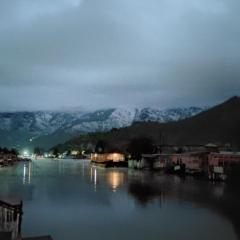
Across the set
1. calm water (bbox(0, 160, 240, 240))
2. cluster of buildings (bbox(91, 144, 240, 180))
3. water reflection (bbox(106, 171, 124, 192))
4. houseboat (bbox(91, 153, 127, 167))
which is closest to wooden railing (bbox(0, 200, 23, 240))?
calm water (bbox(0, 160, 240, 240))

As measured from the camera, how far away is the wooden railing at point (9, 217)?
26.9 meters

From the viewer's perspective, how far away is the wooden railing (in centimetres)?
2694

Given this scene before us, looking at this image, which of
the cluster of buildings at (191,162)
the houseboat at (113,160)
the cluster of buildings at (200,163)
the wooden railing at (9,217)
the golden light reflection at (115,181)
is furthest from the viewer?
the houseboat at (113,160)

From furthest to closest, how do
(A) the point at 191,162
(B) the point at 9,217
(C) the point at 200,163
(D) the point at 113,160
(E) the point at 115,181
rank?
(D) the point at 113,160, (A) the point at 191,162, (C) the point at 200,163, (E) the point at 115,181, (B) the point at 9,217

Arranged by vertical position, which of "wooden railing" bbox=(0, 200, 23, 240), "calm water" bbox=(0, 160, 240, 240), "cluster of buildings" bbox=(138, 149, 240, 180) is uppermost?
"cluster of buildings" bbox=(138, 149, 240, 180)

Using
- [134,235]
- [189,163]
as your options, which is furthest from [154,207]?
[189,163]

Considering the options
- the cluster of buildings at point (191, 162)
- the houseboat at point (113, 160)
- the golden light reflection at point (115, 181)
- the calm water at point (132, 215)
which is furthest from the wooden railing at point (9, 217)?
the houseboat at point (113, 160)

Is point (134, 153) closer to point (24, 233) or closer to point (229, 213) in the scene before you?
point (229, 213)

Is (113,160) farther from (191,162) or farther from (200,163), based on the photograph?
(200,163)

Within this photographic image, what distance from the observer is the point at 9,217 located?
27.6 metres

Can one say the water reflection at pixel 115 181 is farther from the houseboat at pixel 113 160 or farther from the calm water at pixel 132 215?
the houseboat at pixel 113 160

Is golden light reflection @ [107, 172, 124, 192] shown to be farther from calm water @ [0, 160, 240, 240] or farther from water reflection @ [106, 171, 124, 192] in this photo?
calm water @ [0, 160, 240, 240]

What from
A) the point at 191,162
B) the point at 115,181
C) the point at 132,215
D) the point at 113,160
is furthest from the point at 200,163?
the point at 132,215

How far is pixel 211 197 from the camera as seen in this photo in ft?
206
